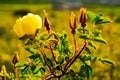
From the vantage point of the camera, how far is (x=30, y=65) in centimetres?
141

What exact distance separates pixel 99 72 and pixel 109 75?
4.6 inches

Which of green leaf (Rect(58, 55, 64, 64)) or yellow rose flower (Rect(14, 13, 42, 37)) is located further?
green leaf (Rect(58, 55, 64, 64))

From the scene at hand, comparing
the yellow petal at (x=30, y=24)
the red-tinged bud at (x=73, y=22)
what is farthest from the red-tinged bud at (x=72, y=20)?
the yellow petal at (x=30, y=24)

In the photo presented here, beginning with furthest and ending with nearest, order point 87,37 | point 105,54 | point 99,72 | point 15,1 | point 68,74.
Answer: point 15,1 < point 105,54 < point 99,72 < point 68,74 < point 87,37

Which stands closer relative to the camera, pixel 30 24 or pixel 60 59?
pixel 30 24

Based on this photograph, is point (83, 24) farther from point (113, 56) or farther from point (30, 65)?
point (113, 56)

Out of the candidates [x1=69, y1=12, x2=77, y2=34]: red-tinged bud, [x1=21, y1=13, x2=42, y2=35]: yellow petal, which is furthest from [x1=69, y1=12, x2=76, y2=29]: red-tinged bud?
[x1=21, y1=13, x2=42, y2=35]: yellow petal

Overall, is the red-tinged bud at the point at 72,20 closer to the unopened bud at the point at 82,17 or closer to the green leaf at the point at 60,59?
the unopened bud at the point at 82,17

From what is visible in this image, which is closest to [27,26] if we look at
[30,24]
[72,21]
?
[30,24]

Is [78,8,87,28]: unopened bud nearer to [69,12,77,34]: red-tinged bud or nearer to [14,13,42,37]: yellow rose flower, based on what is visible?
[69,12,77,34]: red-tinged bud

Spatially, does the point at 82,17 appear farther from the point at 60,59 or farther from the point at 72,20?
the point at 60,59

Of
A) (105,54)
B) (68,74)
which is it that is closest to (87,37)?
(68,74)

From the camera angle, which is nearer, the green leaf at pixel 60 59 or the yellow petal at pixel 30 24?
the yellow petal at pixel 30 24

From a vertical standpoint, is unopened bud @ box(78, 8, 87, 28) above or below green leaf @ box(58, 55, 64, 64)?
above
